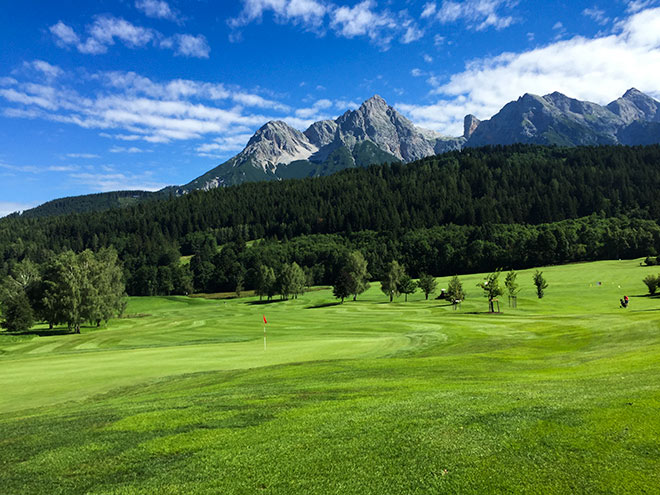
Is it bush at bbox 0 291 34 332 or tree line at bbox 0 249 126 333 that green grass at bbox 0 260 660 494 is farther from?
bush at bbox 0 291 34 332

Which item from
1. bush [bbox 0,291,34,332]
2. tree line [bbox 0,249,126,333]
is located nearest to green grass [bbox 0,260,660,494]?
tree line [bbox 0,249,126,333]

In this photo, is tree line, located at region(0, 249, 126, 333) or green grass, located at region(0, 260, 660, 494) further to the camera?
tree line, located at region(0, 249, 126, 333)

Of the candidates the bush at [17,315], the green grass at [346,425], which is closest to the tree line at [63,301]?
the bush at [17,315]

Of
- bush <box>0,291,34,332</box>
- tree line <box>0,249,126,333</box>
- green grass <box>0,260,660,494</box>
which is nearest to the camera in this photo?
green grass <box>0,260,660,494</box>

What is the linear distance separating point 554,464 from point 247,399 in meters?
10.5

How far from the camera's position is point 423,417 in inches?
422

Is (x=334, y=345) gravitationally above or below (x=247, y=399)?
below

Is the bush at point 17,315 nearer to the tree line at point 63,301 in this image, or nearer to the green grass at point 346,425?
the tree line at point 63,301

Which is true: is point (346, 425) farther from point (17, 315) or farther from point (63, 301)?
point (17, 315)

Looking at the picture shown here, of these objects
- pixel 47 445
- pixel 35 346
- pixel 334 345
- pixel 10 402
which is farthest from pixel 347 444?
pixel 35 346

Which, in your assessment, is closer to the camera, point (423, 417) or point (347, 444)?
point (347, 444)

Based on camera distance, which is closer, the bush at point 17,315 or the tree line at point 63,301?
the tree line at point 63,301

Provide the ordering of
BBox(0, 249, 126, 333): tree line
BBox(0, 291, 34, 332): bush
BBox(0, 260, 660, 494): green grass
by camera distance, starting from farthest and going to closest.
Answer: BBox(0, 291, 34, 332): bush < BBox(0, 249, 126, 333): tree line < BBox(0, 260, 660, 494): green grass

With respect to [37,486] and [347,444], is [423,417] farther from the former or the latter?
[37,486]
